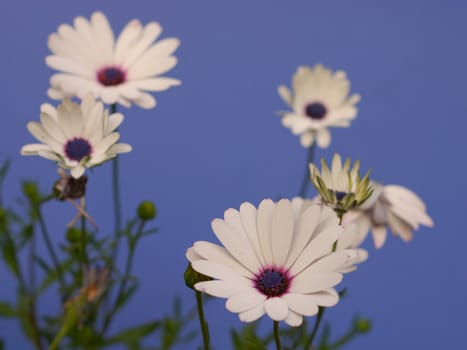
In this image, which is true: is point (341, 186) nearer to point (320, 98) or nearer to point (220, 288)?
point (220, 288)

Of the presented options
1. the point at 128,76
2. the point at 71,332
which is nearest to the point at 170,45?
the point at 128,76

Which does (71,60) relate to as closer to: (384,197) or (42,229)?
(42,229)

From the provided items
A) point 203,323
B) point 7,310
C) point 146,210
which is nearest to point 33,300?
point 7,310

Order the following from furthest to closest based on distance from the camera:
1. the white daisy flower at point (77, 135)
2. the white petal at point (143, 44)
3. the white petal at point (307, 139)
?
the white petal at point (307, 139), the white petal at point (143, 44), the white daisy flower at point (77, 135)

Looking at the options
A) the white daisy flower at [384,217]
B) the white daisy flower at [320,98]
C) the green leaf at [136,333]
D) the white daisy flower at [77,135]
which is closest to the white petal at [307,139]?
the white daisy flower at [320,98]

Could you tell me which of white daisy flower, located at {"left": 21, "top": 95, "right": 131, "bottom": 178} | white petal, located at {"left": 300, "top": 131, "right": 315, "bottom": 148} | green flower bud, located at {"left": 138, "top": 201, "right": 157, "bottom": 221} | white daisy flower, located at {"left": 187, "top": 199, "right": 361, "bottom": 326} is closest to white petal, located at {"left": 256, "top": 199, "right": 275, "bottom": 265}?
white daisy flower, located at {"left": 187, "top": 199, "right": 361, "bottom": 326}

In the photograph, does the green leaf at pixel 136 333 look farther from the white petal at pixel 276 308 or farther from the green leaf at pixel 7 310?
the white petal at pixel 276 308
